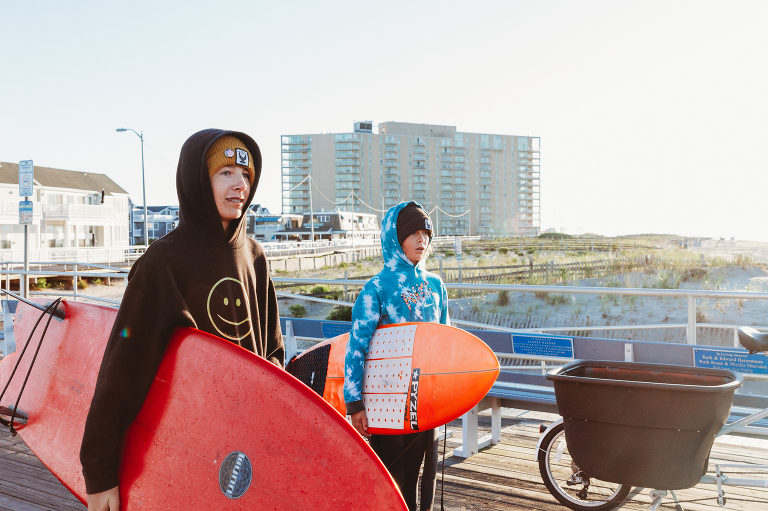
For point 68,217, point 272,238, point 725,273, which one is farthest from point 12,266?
point 272,238

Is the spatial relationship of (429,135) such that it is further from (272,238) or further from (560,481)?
(560,481)

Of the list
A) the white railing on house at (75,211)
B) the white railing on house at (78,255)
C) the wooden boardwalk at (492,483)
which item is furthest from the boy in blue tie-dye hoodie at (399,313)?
the white railing on house at (75,211)

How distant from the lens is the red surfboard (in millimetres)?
1361

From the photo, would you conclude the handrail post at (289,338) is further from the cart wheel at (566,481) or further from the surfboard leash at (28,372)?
the surfboard leash at (28,372)

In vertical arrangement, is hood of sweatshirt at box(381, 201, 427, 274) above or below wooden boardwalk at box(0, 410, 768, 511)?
above

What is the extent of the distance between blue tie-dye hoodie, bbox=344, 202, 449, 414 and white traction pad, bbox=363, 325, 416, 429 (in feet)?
0.13

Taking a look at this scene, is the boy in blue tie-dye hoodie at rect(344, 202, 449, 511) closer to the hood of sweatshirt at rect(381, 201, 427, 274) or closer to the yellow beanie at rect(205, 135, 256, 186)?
the hood of sweatshirt at rect(381, 201, 427, 274)

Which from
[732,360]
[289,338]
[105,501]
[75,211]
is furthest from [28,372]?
[75,211]

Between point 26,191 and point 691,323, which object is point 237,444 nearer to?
point 691,323

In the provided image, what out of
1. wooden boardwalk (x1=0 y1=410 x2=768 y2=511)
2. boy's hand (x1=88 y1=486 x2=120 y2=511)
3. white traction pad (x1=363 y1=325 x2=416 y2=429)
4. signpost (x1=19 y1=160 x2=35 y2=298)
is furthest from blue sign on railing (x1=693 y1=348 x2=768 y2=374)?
signpost (x1=19 y1=160 x2=35 y2=298)

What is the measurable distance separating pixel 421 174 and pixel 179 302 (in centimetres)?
11668

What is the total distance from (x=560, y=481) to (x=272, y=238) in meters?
61.7

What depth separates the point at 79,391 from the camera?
1.82 meters

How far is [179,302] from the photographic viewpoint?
1.47 metres
